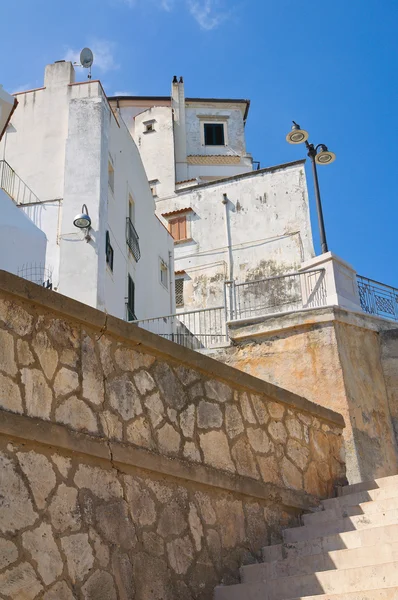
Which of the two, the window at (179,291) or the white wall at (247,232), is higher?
the white wall at (247,232)

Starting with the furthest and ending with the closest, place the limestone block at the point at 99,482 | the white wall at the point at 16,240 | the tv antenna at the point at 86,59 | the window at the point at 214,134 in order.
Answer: the window at the point at 214,134
the tv antenna at the point at 86,59
the white wall at the point at 16,240
the limestone block at the point at 99,482

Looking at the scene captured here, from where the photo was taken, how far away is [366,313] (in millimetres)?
13703

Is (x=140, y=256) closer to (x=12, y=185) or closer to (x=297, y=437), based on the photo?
(x=12, y=185)


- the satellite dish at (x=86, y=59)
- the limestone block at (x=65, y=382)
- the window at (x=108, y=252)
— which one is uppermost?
the satellite dish at (x=86, y=59)

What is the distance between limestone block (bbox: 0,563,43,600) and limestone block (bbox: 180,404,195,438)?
2017 millimetres

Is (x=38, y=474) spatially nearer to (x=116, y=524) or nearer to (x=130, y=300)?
(x=116, y=524)

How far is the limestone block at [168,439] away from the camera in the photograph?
5852 mm

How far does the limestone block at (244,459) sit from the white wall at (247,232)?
21.5 metres

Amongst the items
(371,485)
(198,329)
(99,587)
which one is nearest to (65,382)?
(99,587)

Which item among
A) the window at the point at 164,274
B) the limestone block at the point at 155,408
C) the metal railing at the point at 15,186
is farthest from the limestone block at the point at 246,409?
the window at the point at 164,274

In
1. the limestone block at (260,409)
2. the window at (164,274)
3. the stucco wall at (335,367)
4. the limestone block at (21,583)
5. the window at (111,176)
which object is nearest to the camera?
the limestone block at (21,583)

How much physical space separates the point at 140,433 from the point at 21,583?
5.24 ft

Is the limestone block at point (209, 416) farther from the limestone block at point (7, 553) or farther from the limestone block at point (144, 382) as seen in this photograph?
the limestone block at point (7, 553)

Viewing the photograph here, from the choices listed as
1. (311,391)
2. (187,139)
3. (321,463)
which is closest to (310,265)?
(311,391)
